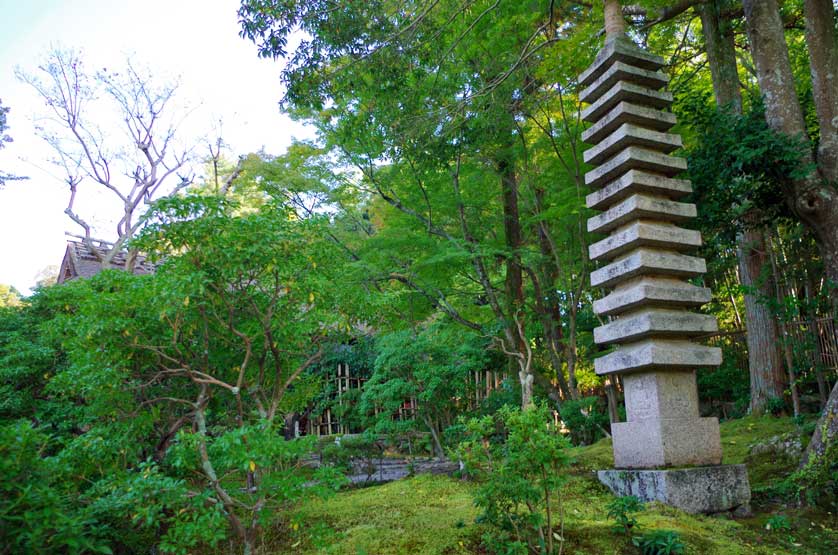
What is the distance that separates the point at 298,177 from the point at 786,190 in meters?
9.05

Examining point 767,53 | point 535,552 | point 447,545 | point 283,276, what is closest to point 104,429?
point 283,276

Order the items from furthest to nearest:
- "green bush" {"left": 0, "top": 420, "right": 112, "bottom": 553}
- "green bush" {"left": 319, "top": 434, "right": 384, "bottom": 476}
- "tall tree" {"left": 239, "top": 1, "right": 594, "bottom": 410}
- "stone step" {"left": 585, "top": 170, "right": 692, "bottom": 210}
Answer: "green bush" {"left": 319, "top": 434, "right": 384, "bottom": 476} → "tall tree" {"left": 239, "top": 1, "right": 594, "bottom": 410} → "stone step" {"left": 585, "top": 170, "right": 692, "bottom": 210} → "green bush" {"left": 0, "top": 420, "right": 112, "bottom": 553}

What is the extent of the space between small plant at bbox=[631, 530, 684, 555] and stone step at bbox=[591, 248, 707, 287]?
2008mm

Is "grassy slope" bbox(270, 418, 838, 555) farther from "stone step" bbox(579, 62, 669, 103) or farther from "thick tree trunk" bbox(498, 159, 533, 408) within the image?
"thick tree trunk" bbox(498, 159, 533, 408)

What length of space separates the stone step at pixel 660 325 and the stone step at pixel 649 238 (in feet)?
1.77

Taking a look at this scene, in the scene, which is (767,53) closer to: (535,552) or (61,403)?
(535,552)

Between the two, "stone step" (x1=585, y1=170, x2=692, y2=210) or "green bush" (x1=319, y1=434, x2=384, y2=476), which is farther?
"green bush" (x1=319, y1=434, x2=384, y2=476)

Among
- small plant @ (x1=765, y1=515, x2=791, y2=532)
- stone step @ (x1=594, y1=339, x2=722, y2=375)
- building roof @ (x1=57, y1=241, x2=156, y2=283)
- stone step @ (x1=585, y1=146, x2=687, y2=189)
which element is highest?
building roof @ (x1=57, y1=241, x2=156, y2=283)

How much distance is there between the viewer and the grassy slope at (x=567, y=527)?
3541mm

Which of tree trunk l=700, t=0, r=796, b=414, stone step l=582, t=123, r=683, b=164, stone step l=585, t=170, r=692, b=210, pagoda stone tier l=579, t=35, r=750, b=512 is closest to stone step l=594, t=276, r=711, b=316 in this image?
pagoda stone tier l=579, t=35, r=750, b=512

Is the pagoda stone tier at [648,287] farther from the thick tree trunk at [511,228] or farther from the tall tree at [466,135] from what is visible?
the thick tree trunk at [511,228]

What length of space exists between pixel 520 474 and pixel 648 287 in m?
2.10

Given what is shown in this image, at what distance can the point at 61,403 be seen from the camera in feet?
21.0

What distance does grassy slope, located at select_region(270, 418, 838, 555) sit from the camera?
3.54 meters
